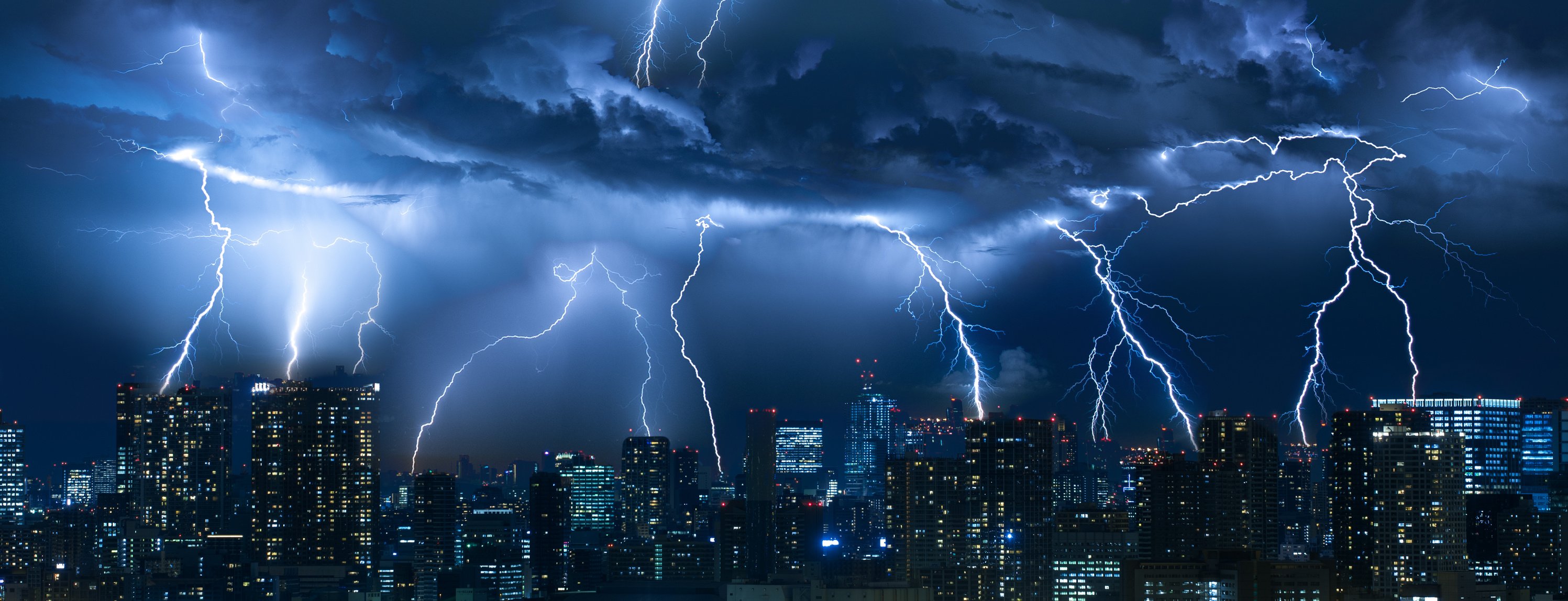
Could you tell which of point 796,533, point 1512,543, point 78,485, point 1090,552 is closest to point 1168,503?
point 1090,552

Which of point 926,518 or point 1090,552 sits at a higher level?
point 926,518

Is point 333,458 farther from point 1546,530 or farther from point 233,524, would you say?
point 1546,530

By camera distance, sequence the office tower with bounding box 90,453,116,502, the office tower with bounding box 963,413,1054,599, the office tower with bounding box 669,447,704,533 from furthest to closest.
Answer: the office tower with bounding box 669,447,704,533, the office tower with bounding box 90,453,116,502, the office tower with bounding box 963,413,1054,599

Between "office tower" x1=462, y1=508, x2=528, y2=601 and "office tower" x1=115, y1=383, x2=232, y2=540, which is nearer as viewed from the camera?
"office tower" x1=462, y1=508, x2=528, y2=601

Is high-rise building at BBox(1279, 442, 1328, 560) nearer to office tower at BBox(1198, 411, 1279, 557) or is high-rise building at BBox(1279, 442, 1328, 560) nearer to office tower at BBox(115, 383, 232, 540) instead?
office tower at BBox(1198, 411, 1279, 557)

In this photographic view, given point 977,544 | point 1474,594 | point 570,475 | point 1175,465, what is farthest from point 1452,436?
point 570,475

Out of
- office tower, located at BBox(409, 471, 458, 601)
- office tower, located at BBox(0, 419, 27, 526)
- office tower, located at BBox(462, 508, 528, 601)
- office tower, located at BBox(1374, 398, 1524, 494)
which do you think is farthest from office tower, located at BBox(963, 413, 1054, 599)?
office tower, located at BBox(0, 419, 27, 526)

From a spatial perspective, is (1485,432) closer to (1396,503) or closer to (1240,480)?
(1240,480)
